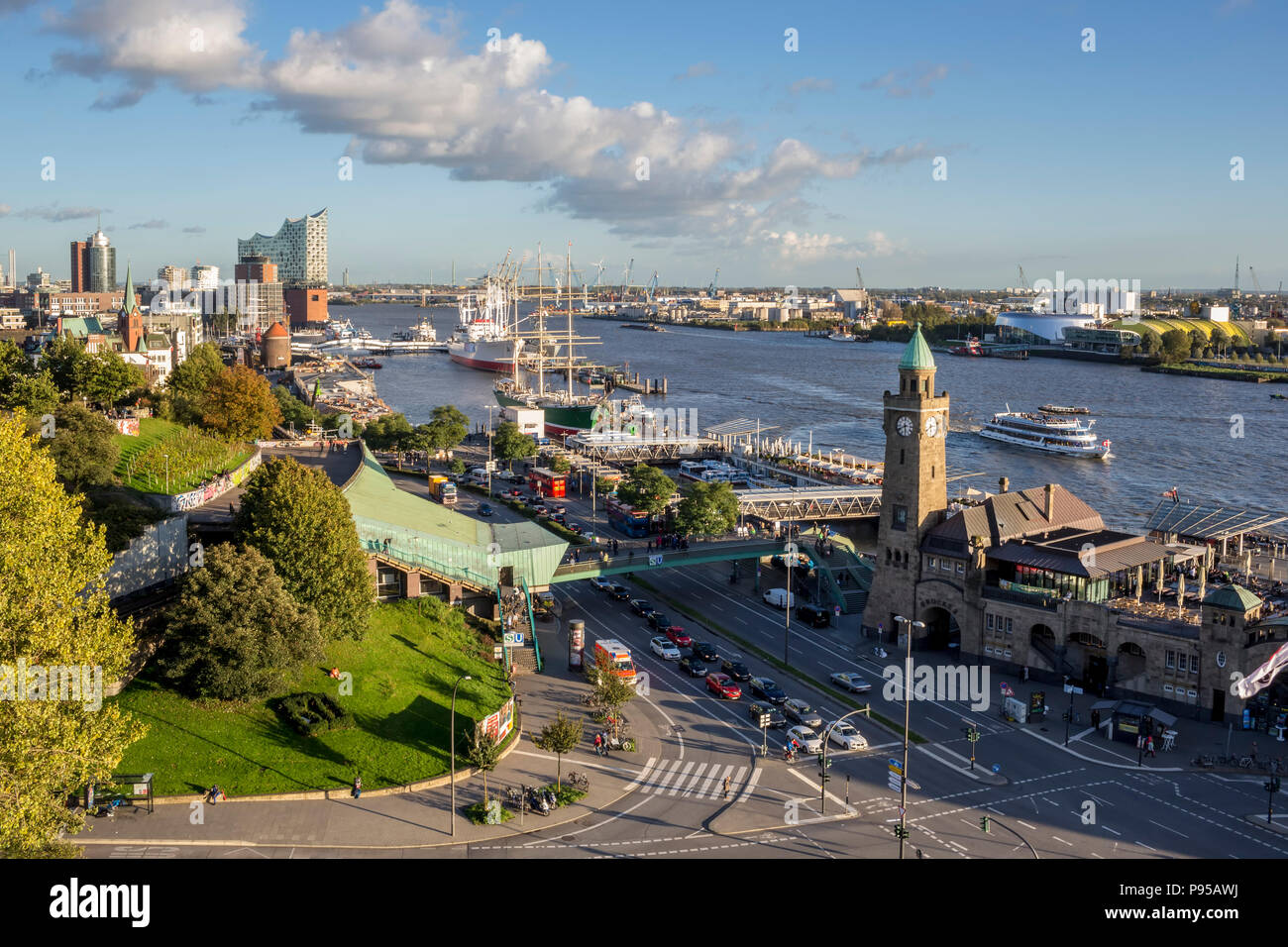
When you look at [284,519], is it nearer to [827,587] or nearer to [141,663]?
[141,663]

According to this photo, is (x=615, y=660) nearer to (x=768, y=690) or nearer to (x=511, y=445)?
(x=768, y=690)

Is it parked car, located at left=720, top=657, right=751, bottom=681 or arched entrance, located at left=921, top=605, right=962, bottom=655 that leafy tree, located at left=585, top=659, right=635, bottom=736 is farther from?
arched entrance, located at left=921, top=605, right=962, bottom=655

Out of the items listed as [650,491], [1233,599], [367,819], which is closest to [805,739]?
[367,819]

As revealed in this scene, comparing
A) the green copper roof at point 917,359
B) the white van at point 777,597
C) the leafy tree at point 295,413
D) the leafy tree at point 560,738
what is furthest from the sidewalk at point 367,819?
the leafy tree at point 295,413

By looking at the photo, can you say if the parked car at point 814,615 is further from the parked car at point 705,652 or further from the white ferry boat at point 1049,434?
the white ferry boat at point 1049,434

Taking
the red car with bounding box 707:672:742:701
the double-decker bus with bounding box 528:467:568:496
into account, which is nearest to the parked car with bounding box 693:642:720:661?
the red car with bounding box 707:672:742:701
